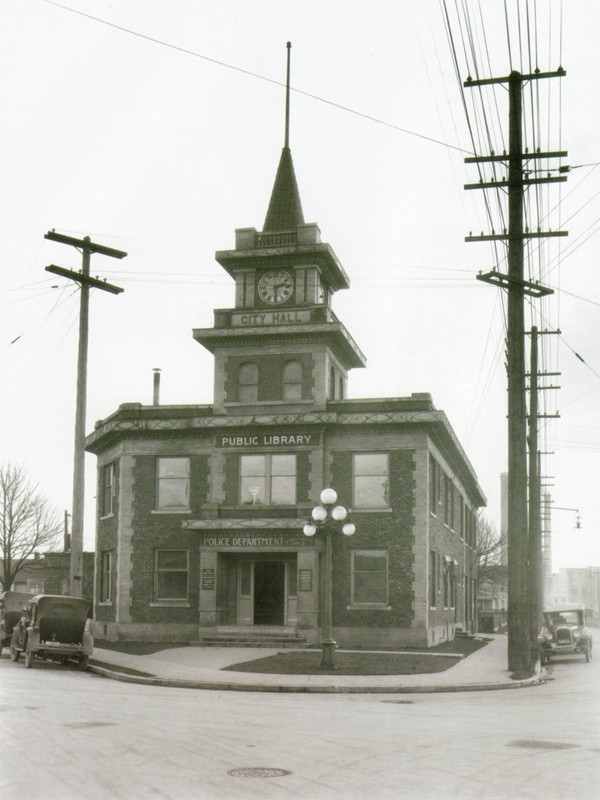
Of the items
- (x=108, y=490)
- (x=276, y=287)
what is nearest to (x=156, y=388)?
(x=108, y=490)

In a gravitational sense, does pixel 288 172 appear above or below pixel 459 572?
above

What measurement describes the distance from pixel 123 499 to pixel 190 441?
3175 millimetres

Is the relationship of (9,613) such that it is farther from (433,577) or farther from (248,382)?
(433,577)

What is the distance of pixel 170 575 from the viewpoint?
3497 cm

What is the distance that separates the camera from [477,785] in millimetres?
8781

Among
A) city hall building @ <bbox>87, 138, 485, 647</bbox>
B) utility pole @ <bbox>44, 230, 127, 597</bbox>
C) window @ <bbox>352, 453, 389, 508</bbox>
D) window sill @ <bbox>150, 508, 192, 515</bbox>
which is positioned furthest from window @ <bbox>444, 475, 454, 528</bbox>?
utility pole @ <bbox>44, 230, 127, 597</bbox>

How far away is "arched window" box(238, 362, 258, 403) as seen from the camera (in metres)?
35.2

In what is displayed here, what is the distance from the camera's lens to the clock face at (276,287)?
35938 millimetres

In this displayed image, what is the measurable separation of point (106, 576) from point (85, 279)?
46.8 feet

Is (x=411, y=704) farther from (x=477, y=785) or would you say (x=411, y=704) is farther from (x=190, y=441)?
(x=190, y=441)

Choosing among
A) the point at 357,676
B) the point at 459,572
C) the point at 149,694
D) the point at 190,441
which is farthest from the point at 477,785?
the point at 459,572

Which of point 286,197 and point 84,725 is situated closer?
point 84,725

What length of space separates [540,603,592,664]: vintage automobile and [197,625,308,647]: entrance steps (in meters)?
7.50

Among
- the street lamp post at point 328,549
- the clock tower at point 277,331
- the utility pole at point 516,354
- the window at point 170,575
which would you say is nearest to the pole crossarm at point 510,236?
the utility pole at point 516,354
